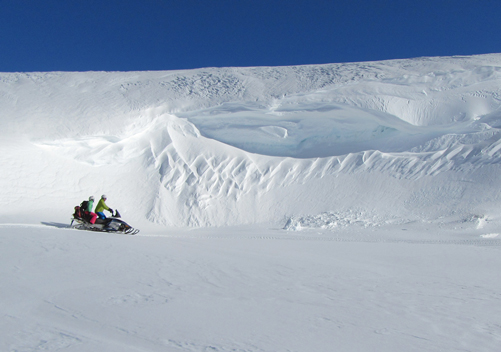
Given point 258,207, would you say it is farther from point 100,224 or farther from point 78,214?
point 78,214

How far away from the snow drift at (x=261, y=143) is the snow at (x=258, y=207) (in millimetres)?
77

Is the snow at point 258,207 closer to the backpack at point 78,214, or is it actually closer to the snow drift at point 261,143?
the snow drift at point 261,143

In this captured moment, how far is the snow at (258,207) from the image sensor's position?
339 centimetres

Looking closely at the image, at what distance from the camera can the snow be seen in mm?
3387

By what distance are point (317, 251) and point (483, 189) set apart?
895cm

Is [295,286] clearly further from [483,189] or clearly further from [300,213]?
[483,189]

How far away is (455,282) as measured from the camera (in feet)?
17.5

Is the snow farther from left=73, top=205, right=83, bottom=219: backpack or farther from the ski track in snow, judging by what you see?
left=73, top=205, right=83, bottom=219: backpack

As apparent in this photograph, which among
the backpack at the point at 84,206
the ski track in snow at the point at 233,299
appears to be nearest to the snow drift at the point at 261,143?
the backpack at the point at 84,206

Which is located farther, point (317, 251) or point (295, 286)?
point (317, 251)

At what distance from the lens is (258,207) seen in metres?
16.0

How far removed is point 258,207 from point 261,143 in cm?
423

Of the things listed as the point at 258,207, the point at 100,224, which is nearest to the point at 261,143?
the point at 258,207

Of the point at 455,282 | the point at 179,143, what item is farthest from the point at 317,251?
the point at 179,143
